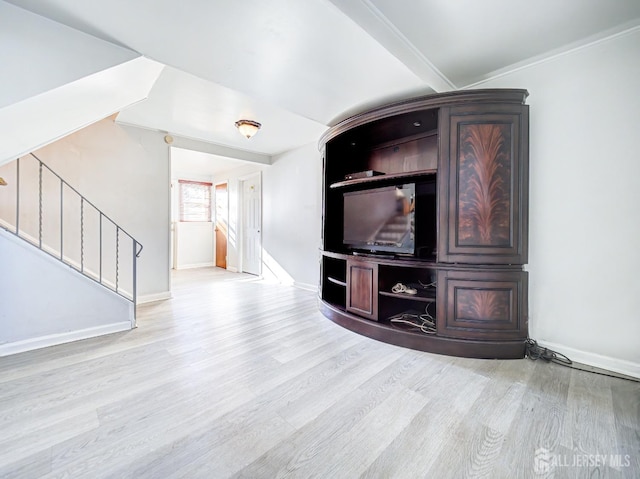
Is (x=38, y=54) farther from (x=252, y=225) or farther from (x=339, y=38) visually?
(x=252, y=225)

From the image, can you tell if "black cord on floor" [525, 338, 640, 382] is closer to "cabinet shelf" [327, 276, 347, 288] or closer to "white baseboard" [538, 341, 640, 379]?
"white baseboard" [538, 341, 640, 379]

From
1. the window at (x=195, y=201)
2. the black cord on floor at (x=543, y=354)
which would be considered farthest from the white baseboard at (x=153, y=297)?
the black cord on floor at (x=543, y=354)

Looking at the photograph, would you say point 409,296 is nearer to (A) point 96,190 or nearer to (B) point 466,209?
(B) point 466,209

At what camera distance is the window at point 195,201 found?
23.5 ft

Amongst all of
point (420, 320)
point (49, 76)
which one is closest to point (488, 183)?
point (420, 320)

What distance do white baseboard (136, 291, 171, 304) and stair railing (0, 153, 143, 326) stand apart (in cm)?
18

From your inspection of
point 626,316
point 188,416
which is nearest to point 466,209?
point 626,316

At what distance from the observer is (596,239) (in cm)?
205

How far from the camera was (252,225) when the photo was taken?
619 cm

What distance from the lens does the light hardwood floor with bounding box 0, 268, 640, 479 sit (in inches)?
47.6

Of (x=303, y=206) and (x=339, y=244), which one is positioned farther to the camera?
(x=303, y=206)

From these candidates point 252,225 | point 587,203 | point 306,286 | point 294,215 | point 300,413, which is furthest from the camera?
point 252,225

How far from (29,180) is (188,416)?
341 cm

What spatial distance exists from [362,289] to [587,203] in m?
1.92
